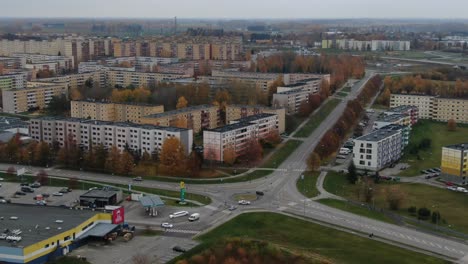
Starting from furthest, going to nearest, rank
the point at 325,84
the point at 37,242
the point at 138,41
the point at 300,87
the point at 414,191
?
the point at 138,41
the point at 325,84
the point at 300,87
the point at 414,191
the point at 37,242

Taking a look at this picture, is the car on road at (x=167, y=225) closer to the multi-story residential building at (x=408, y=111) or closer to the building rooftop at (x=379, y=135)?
the building rooftop at (x=379, y=135)

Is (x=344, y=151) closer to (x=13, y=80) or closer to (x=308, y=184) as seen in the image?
(x=308, y=184)

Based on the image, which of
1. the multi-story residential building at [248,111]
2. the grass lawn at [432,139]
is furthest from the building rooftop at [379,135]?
the multi-story residential building at [248,111]

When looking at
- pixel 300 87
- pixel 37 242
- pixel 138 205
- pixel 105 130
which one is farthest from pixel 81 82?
pixel 37 242

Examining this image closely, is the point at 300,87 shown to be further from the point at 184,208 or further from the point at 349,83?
the point at 184,208

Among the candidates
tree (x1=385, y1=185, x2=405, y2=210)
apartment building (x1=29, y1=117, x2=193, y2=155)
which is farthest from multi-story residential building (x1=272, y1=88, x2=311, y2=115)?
tree (x1=385, y1=185, x2=405, y2=210)

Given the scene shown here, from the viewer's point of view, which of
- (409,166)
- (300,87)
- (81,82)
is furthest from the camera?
(81,82)

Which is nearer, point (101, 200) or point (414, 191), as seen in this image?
point (101, 200)

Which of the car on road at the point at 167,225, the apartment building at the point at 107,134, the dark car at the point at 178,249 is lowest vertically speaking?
the car on road at the point at 167,225
